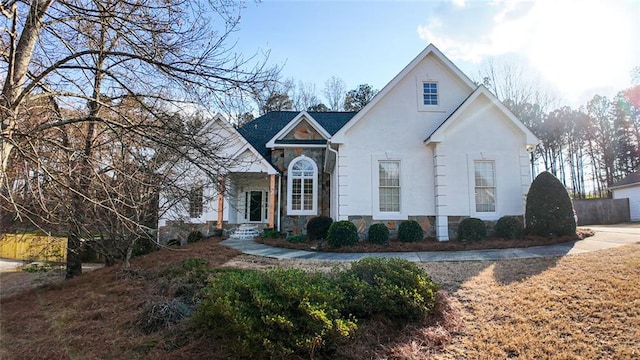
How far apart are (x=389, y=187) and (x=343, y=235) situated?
252 cm

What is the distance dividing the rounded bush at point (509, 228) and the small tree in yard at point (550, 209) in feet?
1.21

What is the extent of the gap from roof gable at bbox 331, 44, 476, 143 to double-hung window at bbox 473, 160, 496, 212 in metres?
2.93

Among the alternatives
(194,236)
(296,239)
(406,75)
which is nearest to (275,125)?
(194,236)

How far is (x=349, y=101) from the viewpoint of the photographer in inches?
1241

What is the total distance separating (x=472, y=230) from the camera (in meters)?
11.0

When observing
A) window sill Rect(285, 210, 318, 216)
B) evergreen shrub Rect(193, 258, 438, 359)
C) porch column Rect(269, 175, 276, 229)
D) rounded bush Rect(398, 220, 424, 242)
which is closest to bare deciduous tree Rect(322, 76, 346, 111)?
porch column Rect(269, 175, 276, 229)

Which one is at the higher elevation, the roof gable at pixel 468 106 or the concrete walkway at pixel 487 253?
the roof gable at pixel 468 106

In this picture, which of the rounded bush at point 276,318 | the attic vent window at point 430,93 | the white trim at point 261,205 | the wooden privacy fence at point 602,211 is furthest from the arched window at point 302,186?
the wooden privacy fence at point 602,211

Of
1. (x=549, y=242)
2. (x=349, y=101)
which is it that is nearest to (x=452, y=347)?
(x=549, y=242)

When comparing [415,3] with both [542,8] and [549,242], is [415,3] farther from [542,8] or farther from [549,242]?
[549,242]

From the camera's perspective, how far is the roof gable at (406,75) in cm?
1221

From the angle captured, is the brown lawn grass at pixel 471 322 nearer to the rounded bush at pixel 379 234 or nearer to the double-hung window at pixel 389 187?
the rounded bush at pixel 379 234

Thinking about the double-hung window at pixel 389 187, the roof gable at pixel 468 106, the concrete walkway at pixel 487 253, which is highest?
the roof gable at pixel 468 106

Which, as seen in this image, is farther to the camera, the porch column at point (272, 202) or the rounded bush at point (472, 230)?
the porch column at point (272, 202)
